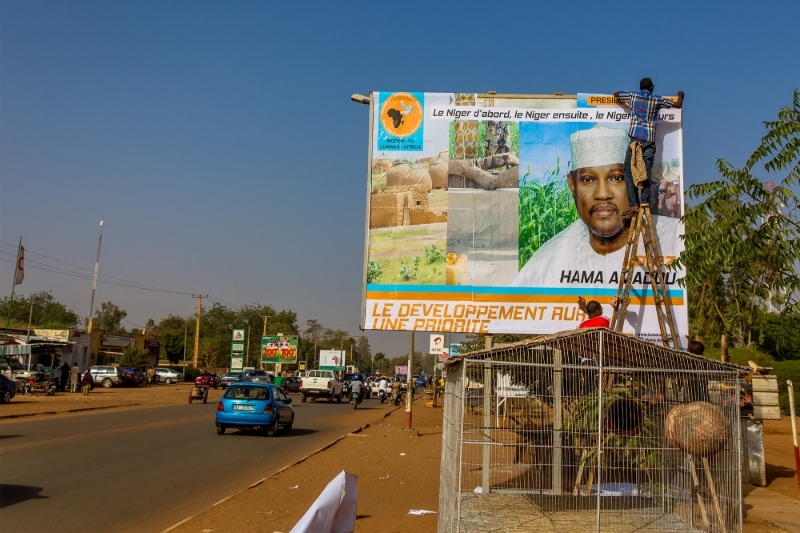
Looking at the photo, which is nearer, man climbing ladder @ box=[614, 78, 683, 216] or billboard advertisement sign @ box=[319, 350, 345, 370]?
man climbing ladder @ box=[614, 78, 683, 216]

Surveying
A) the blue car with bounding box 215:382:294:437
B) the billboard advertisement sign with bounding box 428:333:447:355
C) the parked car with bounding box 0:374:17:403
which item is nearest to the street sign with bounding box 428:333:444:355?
the billboard advertisement sign with bounding box 428:333:447:355

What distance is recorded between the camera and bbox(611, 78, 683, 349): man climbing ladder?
10.6 metres

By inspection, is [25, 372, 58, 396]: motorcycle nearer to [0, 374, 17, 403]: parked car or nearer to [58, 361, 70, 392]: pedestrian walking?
[58, 361, 70, 392]: pedestrian walking

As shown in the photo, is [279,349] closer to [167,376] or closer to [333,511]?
[167,376]

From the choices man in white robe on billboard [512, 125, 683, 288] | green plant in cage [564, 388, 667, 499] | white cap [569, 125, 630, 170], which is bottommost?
green plant in cage [564, 388, 667, 499]

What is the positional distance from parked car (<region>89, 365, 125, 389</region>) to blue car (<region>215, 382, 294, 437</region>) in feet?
115

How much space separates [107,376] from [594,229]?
48593 millimetres

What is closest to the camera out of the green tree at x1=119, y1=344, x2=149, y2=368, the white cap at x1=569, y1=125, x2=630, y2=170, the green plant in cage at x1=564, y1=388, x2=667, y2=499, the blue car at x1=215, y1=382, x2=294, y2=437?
the green plant in cage at x1=564, y1=388, x2=667, y2=499

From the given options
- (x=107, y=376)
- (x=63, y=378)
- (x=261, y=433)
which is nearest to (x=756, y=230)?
(x=261, y=433)

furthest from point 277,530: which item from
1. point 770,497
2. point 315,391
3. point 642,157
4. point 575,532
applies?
point 315,391

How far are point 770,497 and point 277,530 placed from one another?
8.39 metres

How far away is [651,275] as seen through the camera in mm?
10711

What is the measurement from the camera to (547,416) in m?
7.44

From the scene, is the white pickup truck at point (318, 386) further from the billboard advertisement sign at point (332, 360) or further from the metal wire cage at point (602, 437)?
the metal wire cage at point (602, 437)
